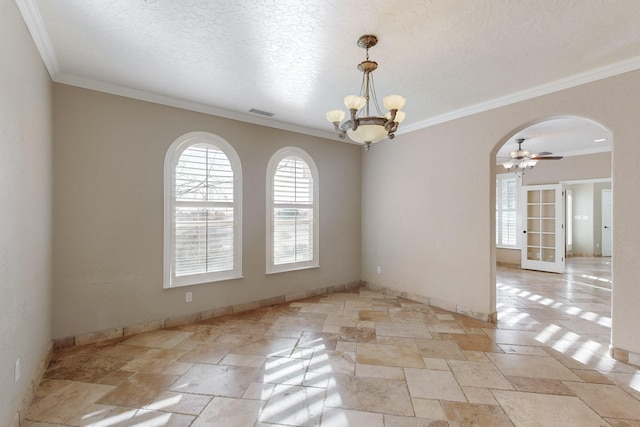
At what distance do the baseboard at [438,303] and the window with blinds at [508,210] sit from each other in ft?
15.0

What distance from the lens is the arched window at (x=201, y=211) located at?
3.59 metres

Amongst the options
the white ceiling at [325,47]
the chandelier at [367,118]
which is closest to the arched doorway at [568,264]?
the white ceiling at [325,47]

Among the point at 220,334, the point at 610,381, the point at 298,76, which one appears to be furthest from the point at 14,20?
the point at 610,381

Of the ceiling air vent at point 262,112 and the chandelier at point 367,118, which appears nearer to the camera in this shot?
the chandelier at point 367,118

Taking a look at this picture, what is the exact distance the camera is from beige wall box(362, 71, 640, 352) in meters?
2.72

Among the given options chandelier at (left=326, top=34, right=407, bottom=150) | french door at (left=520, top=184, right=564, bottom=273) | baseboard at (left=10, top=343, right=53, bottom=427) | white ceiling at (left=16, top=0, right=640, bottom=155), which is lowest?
baseboard at (left=10, top=343, right=53, bottom=427)

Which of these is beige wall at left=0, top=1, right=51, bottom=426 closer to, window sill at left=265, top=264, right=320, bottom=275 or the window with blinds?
window sill at left=265, top=264, right=320, bottom=275

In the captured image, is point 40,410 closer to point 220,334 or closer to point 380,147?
point 220,334

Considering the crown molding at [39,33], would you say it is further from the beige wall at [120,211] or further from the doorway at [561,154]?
the doorway at [561,154]

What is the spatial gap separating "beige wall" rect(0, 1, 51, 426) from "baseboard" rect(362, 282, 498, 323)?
14.6ft

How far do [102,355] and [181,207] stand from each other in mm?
1732

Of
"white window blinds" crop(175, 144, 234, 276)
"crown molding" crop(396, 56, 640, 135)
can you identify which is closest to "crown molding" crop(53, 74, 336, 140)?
"white window blinds" crop(175, 144, 234, 276)

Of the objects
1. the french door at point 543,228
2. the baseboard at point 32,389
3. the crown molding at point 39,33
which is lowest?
the baseboard at point 32,389

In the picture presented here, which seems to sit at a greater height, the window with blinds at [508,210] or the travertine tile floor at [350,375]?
the window with blinds at [508,210]
